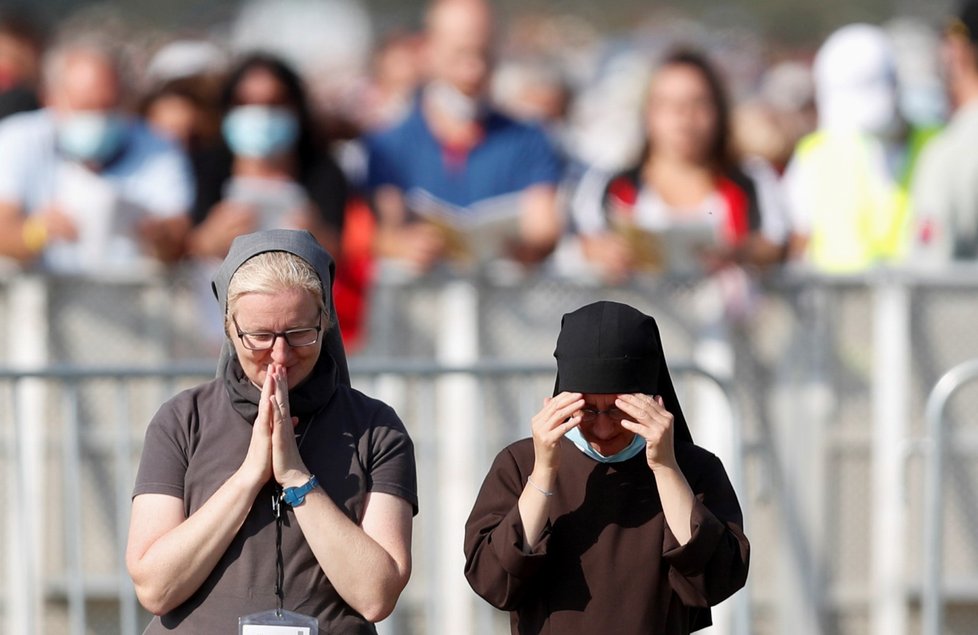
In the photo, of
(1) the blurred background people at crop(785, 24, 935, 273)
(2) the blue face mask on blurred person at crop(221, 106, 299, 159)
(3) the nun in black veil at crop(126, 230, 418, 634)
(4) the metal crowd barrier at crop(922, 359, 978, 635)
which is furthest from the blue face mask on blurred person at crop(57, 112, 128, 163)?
(3) the nun in black veil at crop(126, 230, 418, 634)

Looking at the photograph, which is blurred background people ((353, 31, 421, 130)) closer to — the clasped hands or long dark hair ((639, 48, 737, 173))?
long dark hair ((639, 48, 737, 173))

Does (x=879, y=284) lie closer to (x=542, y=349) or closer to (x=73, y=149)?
(x=542, y=349)


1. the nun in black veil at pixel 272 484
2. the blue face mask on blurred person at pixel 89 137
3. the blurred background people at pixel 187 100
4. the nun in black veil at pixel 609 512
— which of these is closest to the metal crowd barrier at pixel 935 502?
the nun in black veil at pixel 609 512

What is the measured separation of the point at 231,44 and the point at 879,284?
10.5 metres

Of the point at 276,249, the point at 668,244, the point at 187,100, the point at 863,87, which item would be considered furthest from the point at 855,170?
the point at 276,249

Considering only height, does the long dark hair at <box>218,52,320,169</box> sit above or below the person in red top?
above

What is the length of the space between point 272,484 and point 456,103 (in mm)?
4318

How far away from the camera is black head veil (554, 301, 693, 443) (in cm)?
370

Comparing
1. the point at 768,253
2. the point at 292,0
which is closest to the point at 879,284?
the point at 768,253

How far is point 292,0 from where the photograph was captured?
18016 mm

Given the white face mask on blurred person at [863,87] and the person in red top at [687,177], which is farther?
the white face mask on blurred person at [863,87]

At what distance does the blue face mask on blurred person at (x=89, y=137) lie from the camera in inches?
307

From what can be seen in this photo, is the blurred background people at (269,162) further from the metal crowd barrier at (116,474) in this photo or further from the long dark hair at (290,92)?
the metal crowd barrier at (116,474)

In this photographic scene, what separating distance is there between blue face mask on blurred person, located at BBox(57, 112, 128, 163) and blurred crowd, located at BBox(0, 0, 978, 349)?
1 cm
